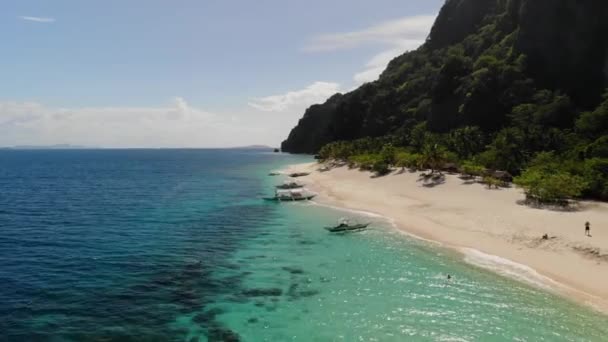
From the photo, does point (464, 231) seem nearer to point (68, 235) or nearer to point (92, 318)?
point (92, 318)

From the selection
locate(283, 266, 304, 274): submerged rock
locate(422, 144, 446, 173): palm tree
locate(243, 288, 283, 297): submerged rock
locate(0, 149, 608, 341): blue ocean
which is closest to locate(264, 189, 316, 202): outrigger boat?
locate(0, 149, 608, 341): blue ocean

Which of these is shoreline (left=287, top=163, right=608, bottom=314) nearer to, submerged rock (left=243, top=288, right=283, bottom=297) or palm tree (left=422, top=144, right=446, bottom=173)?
palm tree (left=422, top=144, right=446, bottom=173)

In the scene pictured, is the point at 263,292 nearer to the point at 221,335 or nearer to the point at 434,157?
the point at 221,335

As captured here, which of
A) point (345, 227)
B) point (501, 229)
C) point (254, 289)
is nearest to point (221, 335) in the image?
point (254, 289)

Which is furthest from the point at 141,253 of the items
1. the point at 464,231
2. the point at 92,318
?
the point at 464,231

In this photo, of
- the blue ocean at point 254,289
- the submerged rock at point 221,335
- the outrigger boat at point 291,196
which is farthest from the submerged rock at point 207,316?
the outrigger boat at point 291,196

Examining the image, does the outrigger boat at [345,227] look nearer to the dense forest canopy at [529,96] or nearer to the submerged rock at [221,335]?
the submerged rock at [221,335]
